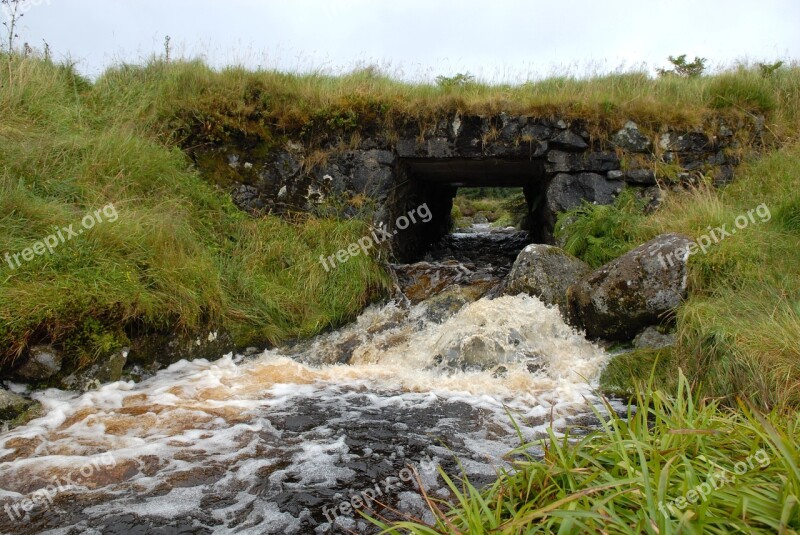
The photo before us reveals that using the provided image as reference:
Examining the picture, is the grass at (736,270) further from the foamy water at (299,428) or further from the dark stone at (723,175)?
the foamy water at (299,428)

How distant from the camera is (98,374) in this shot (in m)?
5.04

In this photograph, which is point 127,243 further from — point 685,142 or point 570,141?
point 685,142

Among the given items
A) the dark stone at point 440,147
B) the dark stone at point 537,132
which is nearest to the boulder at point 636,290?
the dark stone at point 537,132

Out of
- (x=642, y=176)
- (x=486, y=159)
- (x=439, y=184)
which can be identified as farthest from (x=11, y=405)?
(x=439, y=184)

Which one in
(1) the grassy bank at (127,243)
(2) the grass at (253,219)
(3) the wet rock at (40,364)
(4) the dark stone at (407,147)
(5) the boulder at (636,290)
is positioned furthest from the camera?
(4) the dark stone at (407,147)

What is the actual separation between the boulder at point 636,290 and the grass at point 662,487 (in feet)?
11.2

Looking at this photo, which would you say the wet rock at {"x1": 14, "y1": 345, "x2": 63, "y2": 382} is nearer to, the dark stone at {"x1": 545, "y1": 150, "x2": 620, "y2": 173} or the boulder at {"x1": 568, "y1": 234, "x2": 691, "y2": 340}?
the boulder at {"x1": 568, "y1": 234, "x2": 691, "y2": 340}

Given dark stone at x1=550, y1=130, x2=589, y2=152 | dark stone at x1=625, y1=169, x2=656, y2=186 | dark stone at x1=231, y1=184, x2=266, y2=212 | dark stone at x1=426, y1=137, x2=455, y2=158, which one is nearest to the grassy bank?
dark stone at x1=231, y1=184, x2=266, y2=212

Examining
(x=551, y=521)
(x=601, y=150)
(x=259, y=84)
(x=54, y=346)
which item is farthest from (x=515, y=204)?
(x=551, y=521)

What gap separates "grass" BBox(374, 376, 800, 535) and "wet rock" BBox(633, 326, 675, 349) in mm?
3205

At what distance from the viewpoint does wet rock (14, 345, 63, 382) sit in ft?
15.4

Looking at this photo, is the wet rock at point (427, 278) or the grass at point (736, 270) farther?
the wet rock at point (427, 278)

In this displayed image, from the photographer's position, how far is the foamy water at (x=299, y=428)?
3100mm

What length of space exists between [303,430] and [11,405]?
7.75ft
